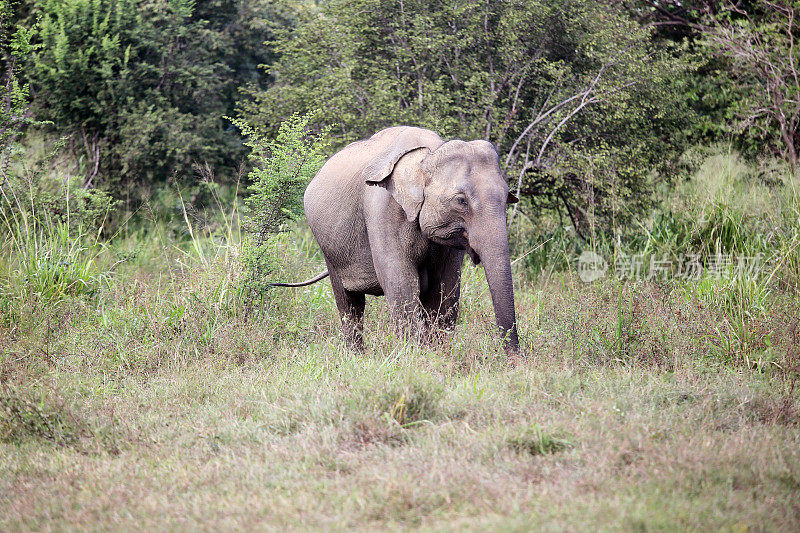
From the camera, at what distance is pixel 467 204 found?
6.16m

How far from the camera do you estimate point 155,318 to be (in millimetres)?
7836

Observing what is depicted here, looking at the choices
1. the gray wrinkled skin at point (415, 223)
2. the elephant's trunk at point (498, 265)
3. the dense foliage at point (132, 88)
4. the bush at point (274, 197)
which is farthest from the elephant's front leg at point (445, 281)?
the dense foliage at point (132, 88)

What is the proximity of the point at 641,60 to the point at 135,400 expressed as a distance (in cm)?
865

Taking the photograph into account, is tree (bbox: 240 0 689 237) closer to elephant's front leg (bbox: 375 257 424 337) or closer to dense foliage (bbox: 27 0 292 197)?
dense foliage (bbox: 27 0 292 197)

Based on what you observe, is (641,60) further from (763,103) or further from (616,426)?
(616,426)

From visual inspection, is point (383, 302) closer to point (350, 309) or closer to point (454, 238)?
point (350, 309)

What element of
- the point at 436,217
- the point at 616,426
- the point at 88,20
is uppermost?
the point at 88,20

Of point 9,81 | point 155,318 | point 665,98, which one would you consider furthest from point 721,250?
point 9,81

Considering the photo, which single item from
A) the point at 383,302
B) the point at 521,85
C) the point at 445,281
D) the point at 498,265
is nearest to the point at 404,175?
the point at 445,281

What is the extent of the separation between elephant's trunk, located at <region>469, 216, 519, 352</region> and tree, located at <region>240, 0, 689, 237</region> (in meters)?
5.07

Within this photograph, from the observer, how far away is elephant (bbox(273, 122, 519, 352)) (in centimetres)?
607

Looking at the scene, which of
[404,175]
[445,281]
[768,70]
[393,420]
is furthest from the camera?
[768,70]

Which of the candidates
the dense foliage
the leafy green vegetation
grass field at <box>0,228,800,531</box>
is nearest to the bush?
the leafy green vegetation

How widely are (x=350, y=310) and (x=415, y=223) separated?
1.64m
